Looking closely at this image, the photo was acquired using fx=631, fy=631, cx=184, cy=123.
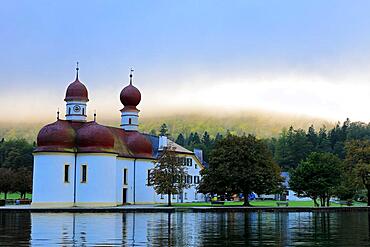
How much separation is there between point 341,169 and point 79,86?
36.5 metres

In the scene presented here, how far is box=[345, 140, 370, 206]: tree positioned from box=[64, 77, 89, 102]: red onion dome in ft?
119

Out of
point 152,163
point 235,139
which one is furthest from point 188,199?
point 235,139

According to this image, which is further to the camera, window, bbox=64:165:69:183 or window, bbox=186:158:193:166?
window, bbox=186:158:193:166

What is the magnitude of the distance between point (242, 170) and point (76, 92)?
26096 millimetres

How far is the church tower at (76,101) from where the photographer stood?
278ft

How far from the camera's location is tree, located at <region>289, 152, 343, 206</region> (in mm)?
75625

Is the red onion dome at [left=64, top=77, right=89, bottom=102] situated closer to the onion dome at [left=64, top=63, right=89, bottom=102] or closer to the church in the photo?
the onion dome at [left=64, top=63, right=89, bottom=102]

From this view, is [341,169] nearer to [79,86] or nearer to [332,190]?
[332,190]

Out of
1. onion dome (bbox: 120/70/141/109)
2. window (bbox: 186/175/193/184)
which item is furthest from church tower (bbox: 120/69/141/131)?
window (bbox: 186/175/193/184)

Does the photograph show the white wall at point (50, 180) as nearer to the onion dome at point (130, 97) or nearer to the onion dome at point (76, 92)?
the onion dome at point (76, 92)

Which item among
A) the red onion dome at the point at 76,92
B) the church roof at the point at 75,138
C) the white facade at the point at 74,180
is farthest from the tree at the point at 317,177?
the red onion dome at the point at 76,92

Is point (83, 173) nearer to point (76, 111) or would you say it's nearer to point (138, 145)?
point (76, 111)

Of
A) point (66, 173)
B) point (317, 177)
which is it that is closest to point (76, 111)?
point (66, 173)

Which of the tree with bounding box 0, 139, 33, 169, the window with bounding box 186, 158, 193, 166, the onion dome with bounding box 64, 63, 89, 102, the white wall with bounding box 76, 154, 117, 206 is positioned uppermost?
the onion dome with bounding box 64, 63, 89, 102
